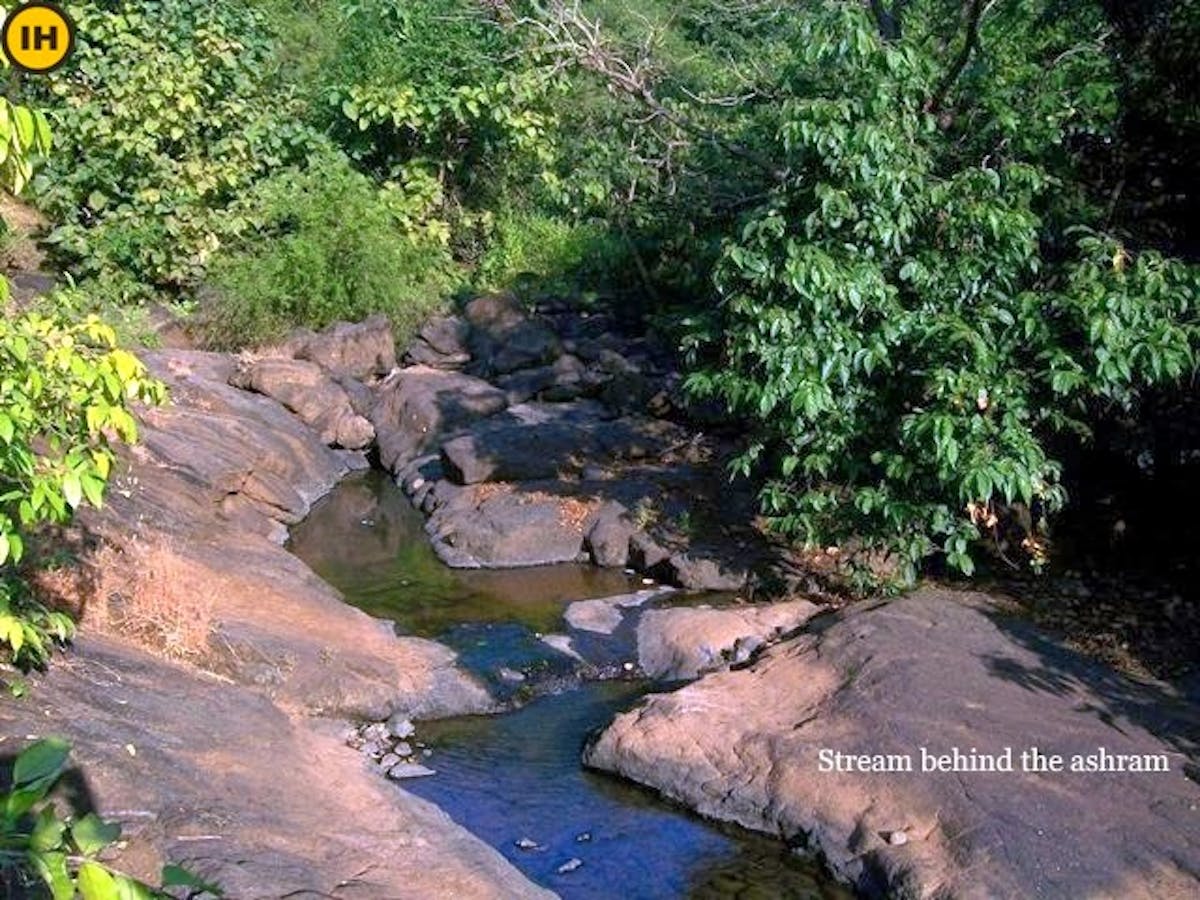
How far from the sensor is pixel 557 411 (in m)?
14.3

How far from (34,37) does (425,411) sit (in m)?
11.6

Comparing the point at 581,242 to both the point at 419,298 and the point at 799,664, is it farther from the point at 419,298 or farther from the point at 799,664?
the point at 799,664

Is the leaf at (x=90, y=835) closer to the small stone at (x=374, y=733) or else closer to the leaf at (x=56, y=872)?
the leaf at (x=56, y=872)

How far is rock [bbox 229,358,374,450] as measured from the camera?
1486 cm

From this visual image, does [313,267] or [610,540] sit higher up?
[313,267]

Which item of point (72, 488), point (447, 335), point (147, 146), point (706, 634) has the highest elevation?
point (147, 146)

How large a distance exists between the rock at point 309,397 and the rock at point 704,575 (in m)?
5.28

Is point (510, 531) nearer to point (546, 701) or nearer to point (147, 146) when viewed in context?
point (546, 701)

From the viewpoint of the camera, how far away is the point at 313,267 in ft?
53.1

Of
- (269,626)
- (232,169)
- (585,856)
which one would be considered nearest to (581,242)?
(232,169)

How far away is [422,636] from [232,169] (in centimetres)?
938

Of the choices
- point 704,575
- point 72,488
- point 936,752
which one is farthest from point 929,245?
point 72,488

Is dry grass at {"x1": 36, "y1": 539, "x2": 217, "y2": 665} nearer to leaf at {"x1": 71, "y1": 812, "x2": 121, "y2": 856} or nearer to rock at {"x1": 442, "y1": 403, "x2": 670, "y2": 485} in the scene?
rock at {"x1": 442, "y1": 403, "x2": 670, "y2": 485}

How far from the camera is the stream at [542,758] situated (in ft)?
22.5
